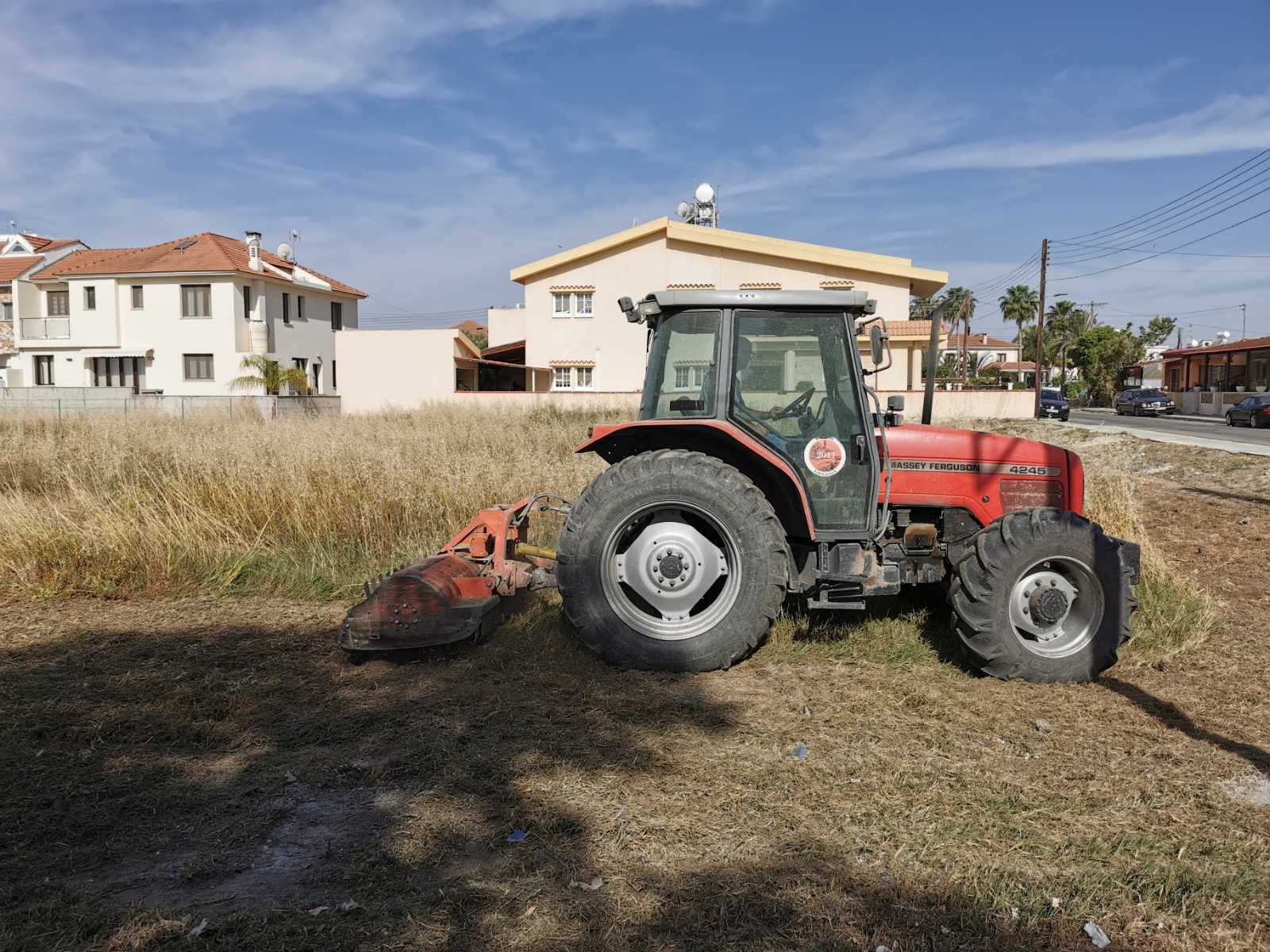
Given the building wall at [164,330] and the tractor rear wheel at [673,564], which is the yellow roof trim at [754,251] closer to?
the building wall at [164,330]

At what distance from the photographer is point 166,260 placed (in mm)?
34438

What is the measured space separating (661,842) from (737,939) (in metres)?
0.57

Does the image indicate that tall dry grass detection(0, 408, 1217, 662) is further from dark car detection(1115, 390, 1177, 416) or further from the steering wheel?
dark car detection(1115, 390, 1177, 416)

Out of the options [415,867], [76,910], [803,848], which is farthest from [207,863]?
[803,848]

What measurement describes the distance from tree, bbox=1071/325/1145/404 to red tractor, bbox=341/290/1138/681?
60562 millimetres

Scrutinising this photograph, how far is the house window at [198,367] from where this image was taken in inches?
1346

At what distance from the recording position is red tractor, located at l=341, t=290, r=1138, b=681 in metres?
4.68

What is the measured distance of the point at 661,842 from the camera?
10.1 ft

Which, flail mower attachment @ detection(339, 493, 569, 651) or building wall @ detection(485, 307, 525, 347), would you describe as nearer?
flail mower attachment @ detection(339, 493, 569, 651)

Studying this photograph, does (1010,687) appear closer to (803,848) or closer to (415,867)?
(803,848)

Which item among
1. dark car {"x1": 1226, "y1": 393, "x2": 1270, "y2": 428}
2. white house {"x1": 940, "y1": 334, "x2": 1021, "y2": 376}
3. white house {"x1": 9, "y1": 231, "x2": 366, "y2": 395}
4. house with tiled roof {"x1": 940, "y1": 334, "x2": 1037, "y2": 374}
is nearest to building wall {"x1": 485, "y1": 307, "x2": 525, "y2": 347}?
white house {"x1": 9, "y1": 231, "x2": 366, "y2": 395}

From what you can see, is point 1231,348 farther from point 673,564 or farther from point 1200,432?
point 673,564

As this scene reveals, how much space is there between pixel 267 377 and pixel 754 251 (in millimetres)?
17665

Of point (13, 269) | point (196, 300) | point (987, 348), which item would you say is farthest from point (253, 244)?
point (987, 348)
